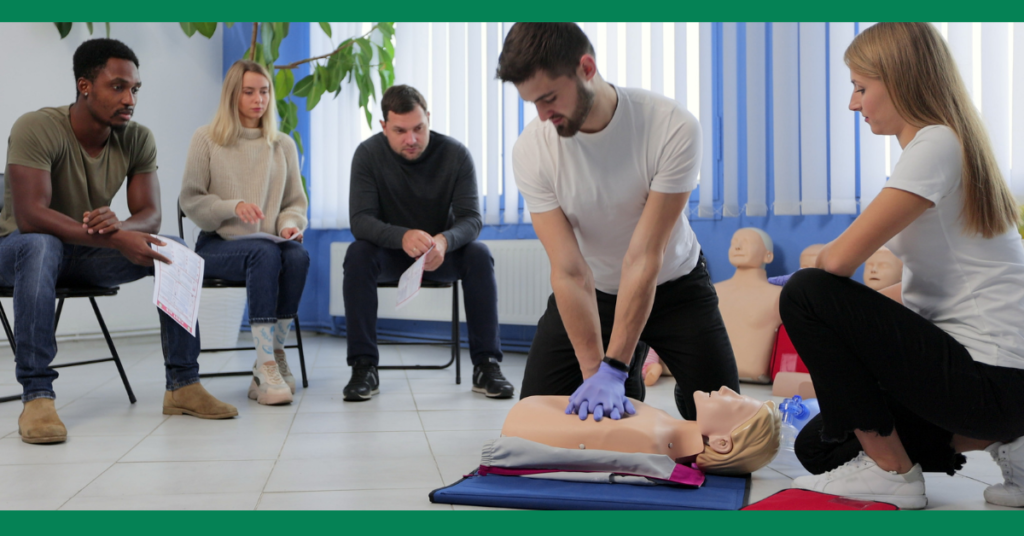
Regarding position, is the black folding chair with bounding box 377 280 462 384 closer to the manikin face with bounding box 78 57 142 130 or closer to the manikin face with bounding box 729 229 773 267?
the manikin face with bounding box 78 57 142 130

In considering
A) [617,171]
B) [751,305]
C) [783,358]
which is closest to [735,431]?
[617,171]

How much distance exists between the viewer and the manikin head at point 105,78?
1951 millimetres

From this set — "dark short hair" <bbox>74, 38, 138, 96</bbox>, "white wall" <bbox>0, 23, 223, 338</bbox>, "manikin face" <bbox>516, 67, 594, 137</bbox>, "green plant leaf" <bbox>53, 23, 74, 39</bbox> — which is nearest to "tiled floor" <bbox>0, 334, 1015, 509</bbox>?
"manikin face" <bbox>516, 67, 594, 137</bbox>

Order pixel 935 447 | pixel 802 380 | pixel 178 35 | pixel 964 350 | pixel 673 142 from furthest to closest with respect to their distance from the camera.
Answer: pixel 178 35, pixel 802 380, pixel 673 142, pixel 935 447, pixel 964 350

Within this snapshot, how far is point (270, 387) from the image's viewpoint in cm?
217

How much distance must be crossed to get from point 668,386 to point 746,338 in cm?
33

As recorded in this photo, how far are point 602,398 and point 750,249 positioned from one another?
155 centimetres

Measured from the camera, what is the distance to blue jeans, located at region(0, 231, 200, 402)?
5.72 ft

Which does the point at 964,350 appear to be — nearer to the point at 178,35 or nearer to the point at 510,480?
the point at 510,480

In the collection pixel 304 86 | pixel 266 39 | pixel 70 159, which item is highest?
pixel 266 39

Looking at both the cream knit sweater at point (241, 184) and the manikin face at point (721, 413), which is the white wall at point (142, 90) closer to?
the cream knit sweater at point (241, 184)

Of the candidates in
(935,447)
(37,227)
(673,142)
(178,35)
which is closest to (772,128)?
(673,142)

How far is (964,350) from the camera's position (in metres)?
1.15

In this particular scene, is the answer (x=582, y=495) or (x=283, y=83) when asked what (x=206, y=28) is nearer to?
(x=283, y=83)
